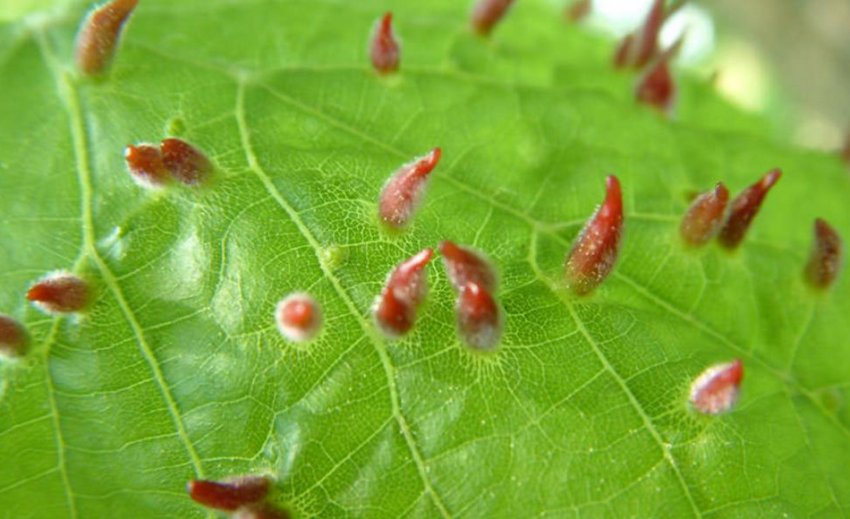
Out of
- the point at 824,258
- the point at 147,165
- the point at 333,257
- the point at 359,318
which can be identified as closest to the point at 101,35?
the point at 147,165

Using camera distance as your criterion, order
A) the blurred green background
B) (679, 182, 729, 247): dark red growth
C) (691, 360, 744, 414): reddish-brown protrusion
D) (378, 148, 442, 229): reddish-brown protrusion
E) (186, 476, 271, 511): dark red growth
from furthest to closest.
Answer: the blurred green background
(679, 182, 729, 247): dark red growth
(378, 148, 442, 229): reddish-brown protrusion
(691, 360, 744, 414): reddish-brown protrusion
(186, 476, 271, 511): dark red growth

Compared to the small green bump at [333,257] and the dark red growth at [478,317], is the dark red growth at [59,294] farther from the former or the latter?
the dark red growth at [478,317]

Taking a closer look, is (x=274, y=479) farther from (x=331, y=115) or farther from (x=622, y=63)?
(x=622, y=63)

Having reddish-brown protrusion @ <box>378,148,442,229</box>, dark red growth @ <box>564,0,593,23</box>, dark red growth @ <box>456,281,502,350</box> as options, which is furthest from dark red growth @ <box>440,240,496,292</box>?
dark red growth @ <box>564,0,593,23</box>

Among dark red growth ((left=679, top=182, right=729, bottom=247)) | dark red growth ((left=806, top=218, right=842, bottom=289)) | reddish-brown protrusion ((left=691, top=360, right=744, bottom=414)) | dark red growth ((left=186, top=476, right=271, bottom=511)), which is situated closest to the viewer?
dark red growth ((left=186, top=476, right=271, bottom=511))

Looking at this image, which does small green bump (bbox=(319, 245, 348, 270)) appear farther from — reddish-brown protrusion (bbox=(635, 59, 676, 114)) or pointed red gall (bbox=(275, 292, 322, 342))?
reddish-brown protrusion (bbox=(635, 59, 676, 114))

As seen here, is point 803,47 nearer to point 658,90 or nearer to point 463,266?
point 658,90

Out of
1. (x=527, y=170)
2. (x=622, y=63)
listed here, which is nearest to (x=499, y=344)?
(x=527, y=170)
